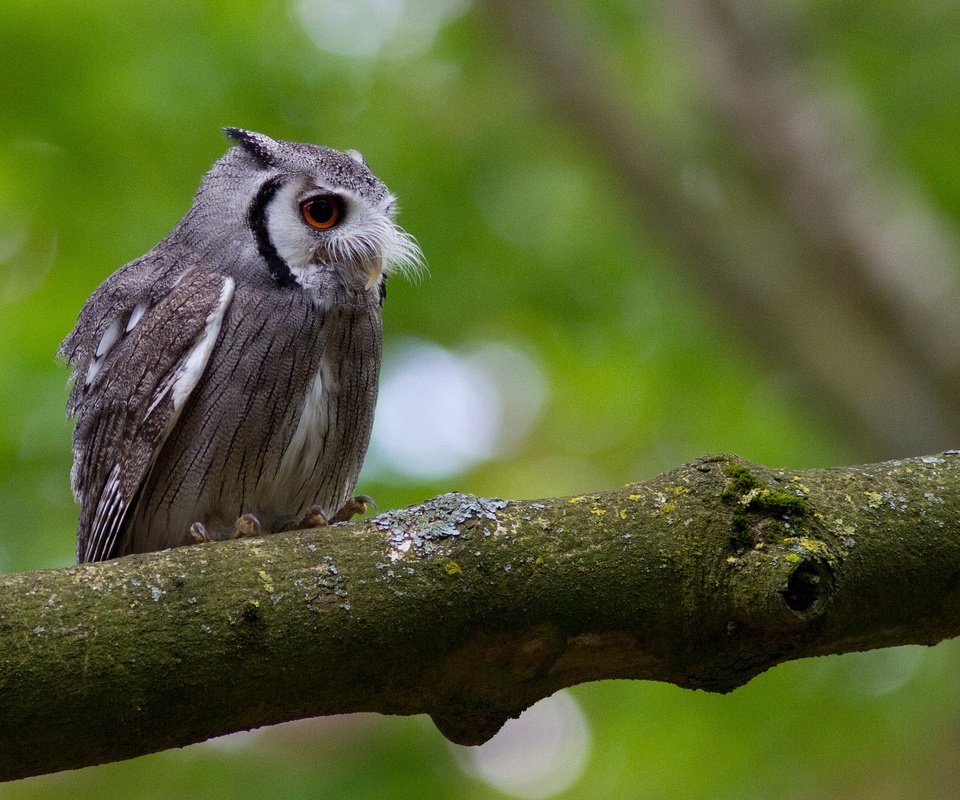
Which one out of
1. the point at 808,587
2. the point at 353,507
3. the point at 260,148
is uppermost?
the point at 260,148

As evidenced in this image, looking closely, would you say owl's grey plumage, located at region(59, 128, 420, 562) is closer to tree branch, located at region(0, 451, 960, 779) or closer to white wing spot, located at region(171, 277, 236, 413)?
white wing spot, located at region(171, 277, 236, 413)

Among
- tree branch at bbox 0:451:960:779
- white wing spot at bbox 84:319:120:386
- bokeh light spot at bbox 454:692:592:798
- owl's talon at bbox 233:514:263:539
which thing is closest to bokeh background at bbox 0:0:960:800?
bokeh light spot at bbox 454:692:592:798

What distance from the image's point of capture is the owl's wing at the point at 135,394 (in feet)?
10.0

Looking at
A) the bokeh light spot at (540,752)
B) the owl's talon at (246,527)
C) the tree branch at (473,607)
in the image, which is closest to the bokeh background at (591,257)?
the bokeh light spot at (540,752)

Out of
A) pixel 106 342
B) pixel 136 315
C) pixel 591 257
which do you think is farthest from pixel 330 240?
pixel 591 257

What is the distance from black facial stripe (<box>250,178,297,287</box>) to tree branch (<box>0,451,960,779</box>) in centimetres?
110

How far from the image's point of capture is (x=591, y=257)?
6.84 m

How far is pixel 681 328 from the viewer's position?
22.2 feet

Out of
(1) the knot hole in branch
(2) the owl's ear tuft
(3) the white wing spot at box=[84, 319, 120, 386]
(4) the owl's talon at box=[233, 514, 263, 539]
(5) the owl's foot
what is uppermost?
(2) the owl's ear tuft

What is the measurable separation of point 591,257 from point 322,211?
3726 mm

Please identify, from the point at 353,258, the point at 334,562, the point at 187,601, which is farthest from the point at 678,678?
the point at 353,258

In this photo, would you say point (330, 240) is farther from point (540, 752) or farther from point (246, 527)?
point (540, 752)

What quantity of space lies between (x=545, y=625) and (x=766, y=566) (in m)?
0.41

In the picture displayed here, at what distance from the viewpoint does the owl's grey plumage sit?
3066mm
